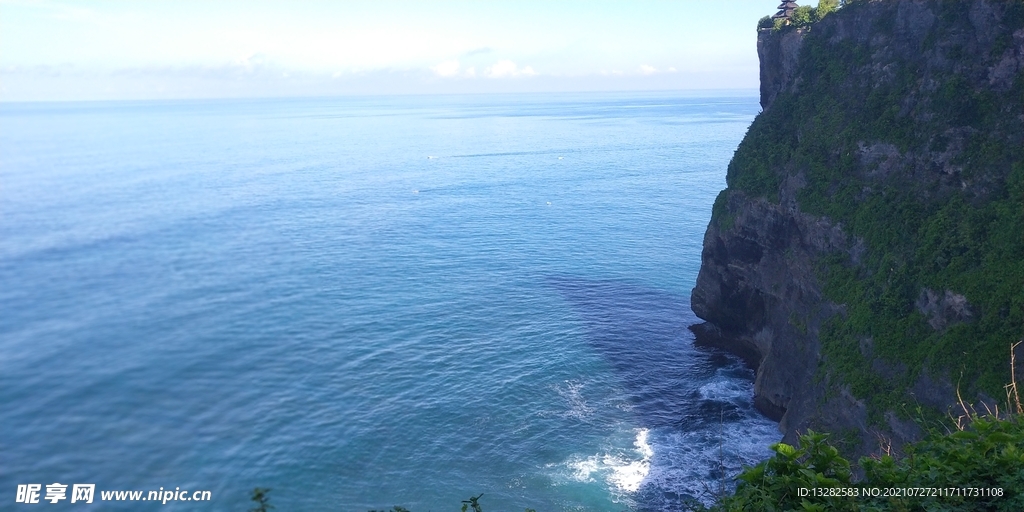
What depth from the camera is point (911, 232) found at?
34.1 meters

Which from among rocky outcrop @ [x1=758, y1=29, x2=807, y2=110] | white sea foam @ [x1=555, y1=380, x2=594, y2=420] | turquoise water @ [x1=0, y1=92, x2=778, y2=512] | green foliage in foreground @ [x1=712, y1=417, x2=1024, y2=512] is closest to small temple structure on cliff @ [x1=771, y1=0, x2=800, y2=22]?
rocky outcrop @ [x1=758, y1=29, x2=807, y2=110]

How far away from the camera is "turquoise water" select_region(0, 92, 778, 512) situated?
114 feet

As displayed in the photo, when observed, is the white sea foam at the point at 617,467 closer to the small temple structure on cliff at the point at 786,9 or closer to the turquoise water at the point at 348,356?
the turquoise water at the point at 348,356

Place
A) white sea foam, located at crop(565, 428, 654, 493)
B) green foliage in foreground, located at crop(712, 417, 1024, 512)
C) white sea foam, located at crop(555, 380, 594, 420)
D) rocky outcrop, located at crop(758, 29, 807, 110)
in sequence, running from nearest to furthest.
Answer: green foliage in foreground, located at crop(712, 417, 1024, 512) < white sea foam, located at crop(565, 428, 654, 493) < white sea foam, located at crop(555, 380, 594, 420) < rocky outcrop, located at crop(758, 29, 807, 110)

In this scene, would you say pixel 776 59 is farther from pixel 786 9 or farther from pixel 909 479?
pixel 909 479

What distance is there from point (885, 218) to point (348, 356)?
113 feet

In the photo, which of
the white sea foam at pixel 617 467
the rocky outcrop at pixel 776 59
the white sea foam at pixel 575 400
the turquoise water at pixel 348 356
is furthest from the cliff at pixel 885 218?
the white sea foam at pixel 575 400

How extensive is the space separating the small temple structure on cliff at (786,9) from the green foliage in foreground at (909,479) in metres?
44.6

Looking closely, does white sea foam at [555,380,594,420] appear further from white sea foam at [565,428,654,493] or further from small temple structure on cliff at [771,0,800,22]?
small temple structure on cliff at [771,0,800,22]

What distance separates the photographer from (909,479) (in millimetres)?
11336

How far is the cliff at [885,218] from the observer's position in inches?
1170

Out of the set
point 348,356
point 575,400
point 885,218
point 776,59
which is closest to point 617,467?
point 575,400

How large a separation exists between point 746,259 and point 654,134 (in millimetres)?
131130

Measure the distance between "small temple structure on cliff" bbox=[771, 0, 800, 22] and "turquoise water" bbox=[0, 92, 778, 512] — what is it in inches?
956
